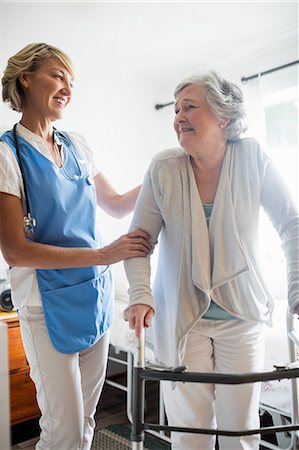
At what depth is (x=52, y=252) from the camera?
111 cm

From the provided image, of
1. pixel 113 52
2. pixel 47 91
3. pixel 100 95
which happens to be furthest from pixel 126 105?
pixel 47 91

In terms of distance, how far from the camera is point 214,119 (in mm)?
1204

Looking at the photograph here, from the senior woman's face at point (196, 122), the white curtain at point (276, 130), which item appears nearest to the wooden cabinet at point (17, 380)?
the senior woman's face at point (196, 122)

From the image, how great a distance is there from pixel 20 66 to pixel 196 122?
545 mm

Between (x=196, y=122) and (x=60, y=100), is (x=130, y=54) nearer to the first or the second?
(x=60, y=100)

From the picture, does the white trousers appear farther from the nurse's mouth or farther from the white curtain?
the white curtain

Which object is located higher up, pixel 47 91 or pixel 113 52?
pixel 113 52

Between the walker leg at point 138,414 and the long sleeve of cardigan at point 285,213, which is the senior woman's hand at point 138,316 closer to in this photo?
the walker leg at point 138,414

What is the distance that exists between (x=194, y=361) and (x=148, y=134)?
265 centimetres

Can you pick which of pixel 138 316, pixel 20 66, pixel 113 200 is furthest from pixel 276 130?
pixel 138 316

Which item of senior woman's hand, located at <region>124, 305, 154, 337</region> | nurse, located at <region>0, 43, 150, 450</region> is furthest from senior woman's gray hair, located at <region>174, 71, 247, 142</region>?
senior woman's hand, located at <region>124, 305, 154, 337</region>

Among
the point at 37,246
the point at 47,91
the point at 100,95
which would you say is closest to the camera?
the point at 37,246

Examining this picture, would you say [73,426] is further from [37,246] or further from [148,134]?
[148,134]

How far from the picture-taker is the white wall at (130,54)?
233 centimetres
